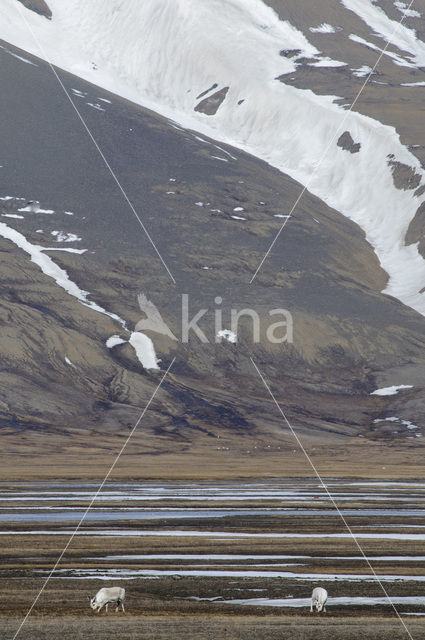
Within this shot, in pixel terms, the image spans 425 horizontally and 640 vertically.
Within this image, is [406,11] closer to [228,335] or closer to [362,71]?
[362,71]

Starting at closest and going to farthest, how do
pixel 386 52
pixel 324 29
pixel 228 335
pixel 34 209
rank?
pixel 228 335
pixel 34 209
pixel 386 52
pixel 324 29

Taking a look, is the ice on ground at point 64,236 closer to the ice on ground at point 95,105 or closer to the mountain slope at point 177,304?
the mountain slope at point 177,304

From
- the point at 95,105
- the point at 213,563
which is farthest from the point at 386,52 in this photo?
the point at 213,563

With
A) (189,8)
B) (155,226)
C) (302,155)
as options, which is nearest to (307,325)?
(155,226)

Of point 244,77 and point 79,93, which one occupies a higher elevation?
point 244,77

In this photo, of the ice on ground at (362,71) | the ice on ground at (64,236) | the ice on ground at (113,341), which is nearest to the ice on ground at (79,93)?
the ice on ground at (64,236)

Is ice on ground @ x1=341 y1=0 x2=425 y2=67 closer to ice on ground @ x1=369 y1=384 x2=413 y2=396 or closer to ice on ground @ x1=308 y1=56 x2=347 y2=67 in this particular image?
ice on ground @ x1=308 y1=56 x2=347 y2=67

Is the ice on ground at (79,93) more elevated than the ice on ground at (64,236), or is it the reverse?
the ice on ground at (79,93)
